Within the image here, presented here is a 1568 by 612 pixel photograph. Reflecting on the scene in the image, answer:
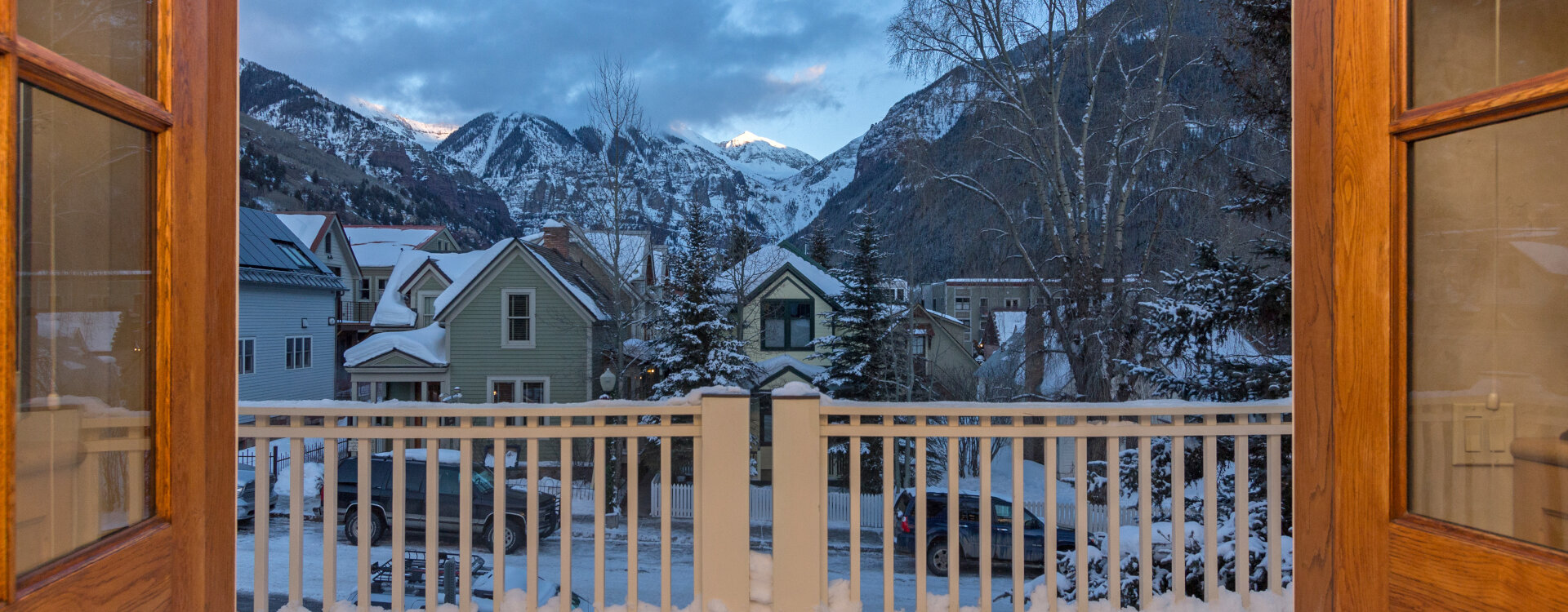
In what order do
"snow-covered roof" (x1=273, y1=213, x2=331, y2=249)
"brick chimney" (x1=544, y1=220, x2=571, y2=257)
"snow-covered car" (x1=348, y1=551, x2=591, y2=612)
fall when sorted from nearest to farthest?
"snow-covered car" (x1=348, y1=551, x2=591, y2=612) < "brick chimney" (x1=544, y1=220, x2=571, y2=257) < "snow-covered roof" (x1=273, y1=213, x2=331, y2=249)

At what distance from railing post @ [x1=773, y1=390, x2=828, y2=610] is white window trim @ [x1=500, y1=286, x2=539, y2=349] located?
10.4 metres

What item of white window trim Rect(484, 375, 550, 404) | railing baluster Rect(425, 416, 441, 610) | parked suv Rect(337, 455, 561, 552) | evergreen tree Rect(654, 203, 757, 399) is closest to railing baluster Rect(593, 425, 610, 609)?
railing baluster Rect(425, 416, 441, 610)

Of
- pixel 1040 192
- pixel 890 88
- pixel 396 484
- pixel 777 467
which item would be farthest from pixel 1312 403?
pixel 890 88

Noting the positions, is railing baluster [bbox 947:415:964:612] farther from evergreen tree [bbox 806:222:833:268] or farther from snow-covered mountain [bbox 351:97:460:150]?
snow-covered mountain [bbox 351:97:460:150]

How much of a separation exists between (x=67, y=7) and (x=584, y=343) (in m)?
11.2

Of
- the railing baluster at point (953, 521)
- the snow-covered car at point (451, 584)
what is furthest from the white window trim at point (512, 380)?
the railing baluster at point (953, 521)

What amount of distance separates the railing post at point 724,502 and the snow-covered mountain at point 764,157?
38200 mm

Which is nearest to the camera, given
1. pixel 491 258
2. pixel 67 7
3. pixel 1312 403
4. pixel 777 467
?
pixel 67 7

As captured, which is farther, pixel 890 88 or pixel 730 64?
pixel 730 64

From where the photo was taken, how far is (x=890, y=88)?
1655 centimetres

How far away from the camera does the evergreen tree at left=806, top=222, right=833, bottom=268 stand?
1608 cm

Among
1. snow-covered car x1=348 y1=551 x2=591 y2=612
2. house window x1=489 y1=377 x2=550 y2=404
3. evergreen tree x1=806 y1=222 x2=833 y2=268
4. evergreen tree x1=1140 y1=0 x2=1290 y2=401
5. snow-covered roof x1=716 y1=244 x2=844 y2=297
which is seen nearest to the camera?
snow-covered car x1=348 y1=551 x2=591 y2=612

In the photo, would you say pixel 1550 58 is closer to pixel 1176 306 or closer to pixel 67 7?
pixel 67 7

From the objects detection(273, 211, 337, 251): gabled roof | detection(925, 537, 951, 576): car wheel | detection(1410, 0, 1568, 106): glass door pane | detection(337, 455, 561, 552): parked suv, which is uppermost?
detection(273, 211, 337, 251): gabled roof
